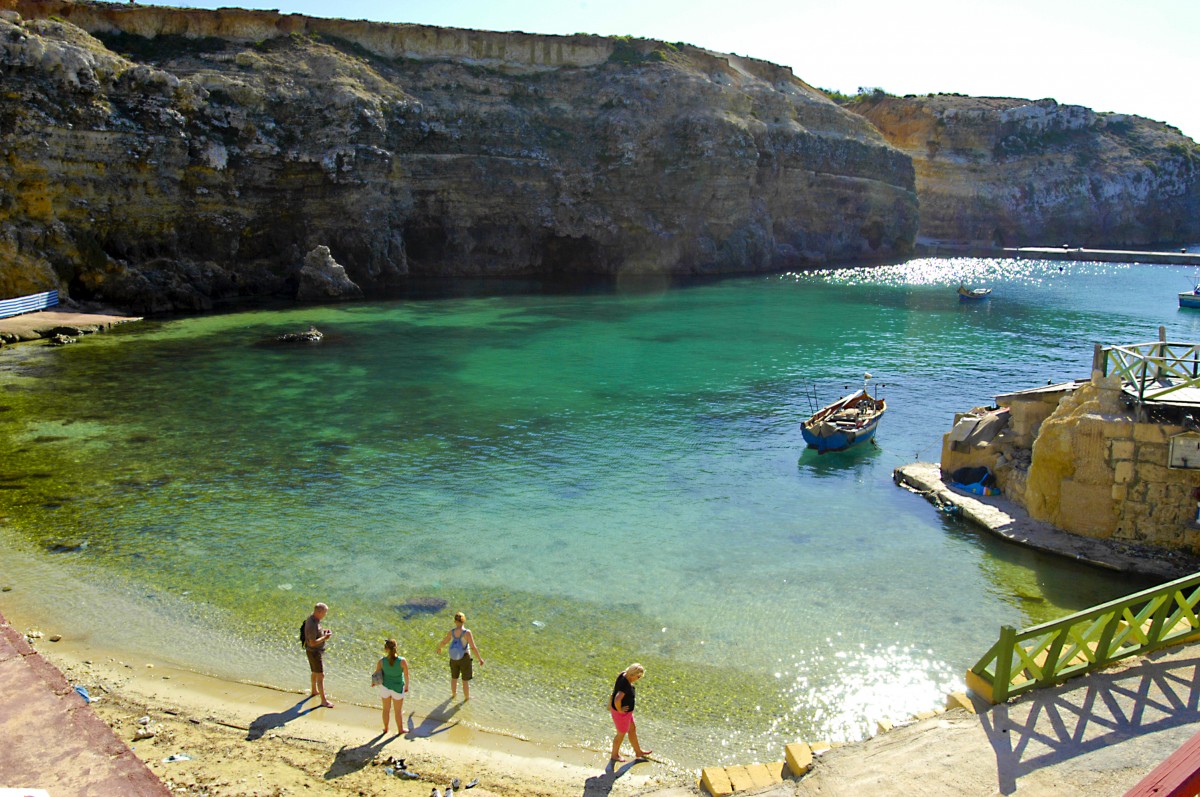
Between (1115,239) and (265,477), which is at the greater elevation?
(1115,239)

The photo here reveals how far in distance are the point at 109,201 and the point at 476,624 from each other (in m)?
48.3

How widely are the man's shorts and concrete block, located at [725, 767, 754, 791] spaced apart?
466 centimetres

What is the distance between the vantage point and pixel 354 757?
11312 mm

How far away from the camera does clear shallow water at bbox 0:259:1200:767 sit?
551 inches

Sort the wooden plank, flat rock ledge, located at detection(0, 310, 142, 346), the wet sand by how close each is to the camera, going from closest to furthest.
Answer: the wooden plank
flat rock ledge, located at detection(0, 310, 142, 346)
the wet sand

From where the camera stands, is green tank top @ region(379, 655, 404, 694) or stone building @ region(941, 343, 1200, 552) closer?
green tank top @ region(379, 655, 404, 694)

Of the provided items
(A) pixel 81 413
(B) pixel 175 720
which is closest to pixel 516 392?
(A) pixel 81 413

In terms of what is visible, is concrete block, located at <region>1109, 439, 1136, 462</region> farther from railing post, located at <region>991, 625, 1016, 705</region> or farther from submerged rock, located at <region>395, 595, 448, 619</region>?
submerged rock, located at <region>395, 595, 448, 619</region>

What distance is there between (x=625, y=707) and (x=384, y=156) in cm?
5988

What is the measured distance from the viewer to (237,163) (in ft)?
190

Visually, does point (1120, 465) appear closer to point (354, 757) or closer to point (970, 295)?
point (354, 757)

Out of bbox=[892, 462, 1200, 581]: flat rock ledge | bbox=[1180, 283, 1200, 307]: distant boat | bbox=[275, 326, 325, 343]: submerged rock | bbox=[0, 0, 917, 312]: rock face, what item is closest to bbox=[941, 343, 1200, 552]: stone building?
bbox=[892, 462, 1200, 581]: flat rock ledge

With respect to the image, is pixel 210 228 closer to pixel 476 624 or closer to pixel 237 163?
pixel 237 163

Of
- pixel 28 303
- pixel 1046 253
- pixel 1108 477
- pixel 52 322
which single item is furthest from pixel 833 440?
pixel 1046 253
